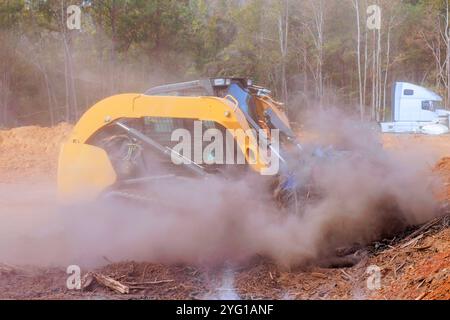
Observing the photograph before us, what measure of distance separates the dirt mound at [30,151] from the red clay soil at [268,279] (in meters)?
8.41

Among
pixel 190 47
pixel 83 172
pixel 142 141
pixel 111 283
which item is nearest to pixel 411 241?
pixel 111 283

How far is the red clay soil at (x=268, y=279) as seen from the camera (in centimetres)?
459

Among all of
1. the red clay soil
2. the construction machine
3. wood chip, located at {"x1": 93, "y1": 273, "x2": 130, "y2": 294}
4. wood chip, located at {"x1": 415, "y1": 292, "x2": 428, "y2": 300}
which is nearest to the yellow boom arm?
the construction machine

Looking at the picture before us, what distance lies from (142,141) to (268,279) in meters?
2.43

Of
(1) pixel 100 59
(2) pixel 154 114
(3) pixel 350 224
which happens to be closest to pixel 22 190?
(2) pixel 154 114

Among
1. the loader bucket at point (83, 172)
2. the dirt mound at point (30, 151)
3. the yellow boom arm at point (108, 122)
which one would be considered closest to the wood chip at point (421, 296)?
the yellow boom arm at point (108, 122)

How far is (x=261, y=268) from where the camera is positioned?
551 centimetres

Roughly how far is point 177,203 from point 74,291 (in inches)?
64.3

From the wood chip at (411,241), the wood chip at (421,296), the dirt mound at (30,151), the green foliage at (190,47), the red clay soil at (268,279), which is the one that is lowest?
the red clay soil at (268,279)

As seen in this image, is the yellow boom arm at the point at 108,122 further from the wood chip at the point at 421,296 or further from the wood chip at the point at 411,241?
the wood chip at the point at 421,296

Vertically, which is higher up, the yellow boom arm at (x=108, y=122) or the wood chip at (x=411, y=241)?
the yellow boom arm at (x=108, y=122)

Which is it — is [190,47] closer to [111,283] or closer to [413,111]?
[413,111]

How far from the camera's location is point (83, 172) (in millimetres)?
6652
